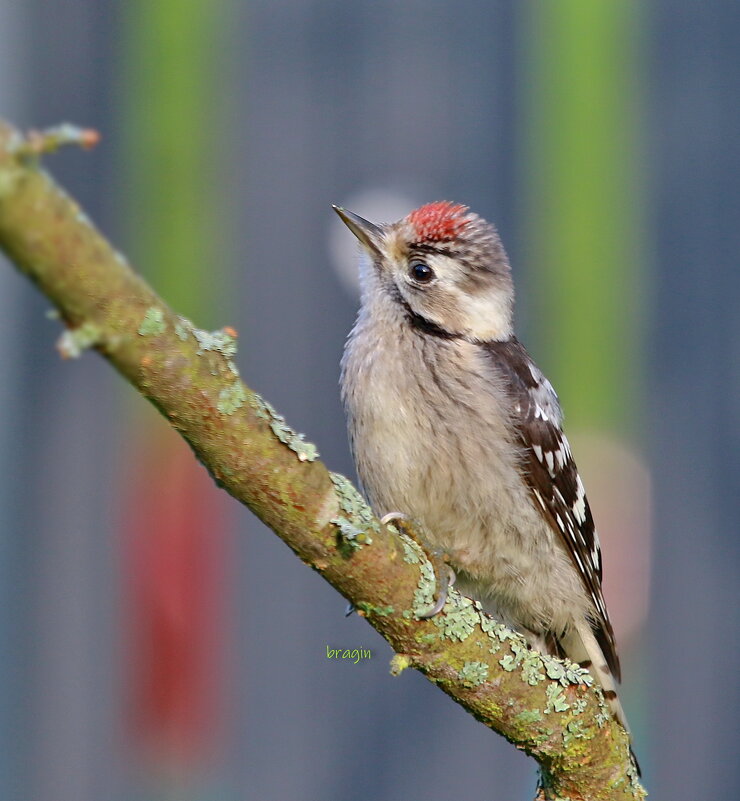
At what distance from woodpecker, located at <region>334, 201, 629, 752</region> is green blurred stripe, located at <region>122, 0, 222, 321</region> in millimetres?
2041

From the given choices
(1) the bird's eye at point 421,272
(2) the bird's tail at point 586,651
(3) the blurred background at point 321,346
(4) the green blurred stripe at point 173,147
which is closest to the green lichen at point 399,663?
(2) the bird's tail at point 586,651

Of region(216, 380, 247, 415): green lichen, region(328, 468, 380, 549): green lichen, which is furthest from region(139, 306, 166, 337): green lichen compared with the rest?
region(328, 468, 380, 549): green lichen

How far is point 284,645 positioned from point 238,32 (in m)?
2.77

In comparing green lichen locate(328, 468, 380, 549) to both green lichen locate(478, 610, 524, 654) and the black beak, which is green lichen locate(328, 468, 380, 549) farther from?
the black beak

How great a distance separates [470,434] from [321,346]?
232 centimetres

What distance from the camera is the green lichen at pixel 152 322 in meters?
1.44

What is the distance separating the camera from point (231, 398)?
157 centimetres

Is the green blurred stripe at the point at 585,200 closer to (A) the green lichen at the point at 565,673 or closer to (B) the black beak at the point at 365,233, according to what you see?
(B) the black beak at the point at 365,233

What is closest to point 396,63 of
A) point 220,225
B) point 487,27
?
point 487,27

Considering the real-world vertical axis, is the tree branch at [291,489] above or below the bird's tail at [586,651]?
below

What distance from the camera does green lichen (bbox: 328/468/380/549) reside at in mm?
1745

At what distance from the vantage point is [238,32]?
492cm

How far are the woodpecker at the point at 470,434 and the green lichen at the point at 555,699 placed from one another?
507 mm

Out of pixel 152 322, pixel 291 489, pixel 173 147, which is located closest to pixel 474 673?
pixel 291 489
